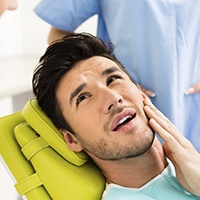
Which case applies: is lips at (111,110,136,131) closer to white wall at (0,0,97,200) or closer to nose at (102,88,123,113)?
nose at (102,88,123,113)

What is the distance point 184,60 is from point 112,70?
30cm

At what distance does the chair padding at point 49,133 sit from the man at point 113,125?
0.02m

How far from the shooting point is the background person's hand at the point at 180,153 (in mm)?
1242

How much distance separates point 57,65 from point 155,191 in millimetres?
502

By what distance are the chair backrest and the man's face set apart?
68mm

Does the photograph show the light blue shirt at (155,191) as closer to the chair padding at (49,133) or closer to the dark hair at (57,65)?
the chair padding at (49,133)

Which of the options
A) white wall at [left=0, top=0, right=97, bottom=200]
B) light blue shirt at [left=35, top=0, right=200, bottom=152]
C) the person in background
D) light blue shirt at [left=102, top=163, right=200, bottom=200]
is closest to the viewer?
the person in background

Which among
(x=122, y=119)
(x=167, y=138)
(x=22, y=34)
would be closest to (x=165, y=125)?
(x=167, y=138)

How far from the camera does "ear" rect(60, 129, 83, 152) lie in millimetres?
1332

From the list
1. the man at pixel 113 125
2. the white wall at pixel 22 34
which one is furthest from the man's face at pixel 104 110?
the white wall at pixel 22 34

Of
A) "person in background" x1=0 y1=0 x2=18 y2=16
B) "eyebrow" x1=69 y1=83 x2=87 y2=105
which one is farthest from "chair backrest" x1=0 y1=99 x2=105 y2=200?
"person in background" x1=0 y1=0 x2=18 y2=16

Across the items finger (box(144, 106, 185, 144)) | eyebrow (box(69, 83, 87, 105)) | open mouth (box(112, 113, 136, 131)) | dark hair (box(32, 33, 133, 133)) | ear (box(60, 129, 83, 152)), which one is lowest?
finger (box(144, 106, 185, 144))

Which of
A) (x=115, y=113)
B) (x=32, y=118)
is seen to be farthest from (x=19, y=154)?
(x=115, y=113)

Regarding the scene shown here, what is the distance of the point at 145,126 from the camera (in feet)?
4.17
